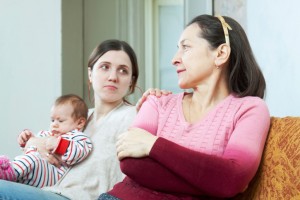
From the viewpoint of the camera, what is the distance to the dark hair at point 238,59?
1.37m

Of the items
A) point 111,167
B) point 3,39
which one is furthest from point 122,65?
point 3,39

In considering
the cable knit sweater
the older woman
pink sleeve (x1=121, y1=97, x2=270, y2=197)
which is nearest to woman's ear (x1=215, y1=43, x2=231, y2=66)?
the older woman

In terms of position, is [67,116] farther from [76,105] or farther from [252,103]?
[252,103]

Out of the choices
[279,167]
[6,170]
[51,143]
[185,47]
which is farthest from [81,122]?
[279,167]

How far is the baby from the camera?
1.58 meters

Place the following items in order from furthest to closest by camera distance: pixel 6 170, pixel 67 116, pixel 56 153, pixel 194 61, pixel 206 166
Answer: pixel 67 116 < pixel 56 153 < pixel 6 170 < pixel 194 61 < pixel 206 166

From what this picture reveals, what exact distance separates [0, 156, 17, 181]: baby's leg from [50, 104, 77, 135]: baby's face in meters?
0.28

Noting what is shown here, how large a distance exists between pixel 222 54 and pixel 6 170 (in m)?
0.83

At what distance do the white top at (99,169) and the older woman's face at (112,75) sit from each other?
0.09 m

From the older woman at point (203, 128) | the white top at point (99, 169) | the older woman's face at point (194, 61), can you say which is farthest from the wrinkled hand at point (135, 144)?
the white top at point (99, 169)

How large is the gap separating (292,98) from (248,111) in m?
0.62

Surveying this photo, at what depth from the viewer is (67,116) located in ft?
5.90

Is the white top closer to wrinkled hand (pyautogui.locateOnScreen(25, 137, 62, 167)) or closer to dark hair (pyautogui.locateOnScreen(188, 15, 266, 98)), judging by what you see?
wrinkled hand (pyautogui.locateOnScreen(25, 137, 62, 167))

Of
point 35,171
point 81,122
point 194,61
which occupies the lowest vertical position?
point 35,171
